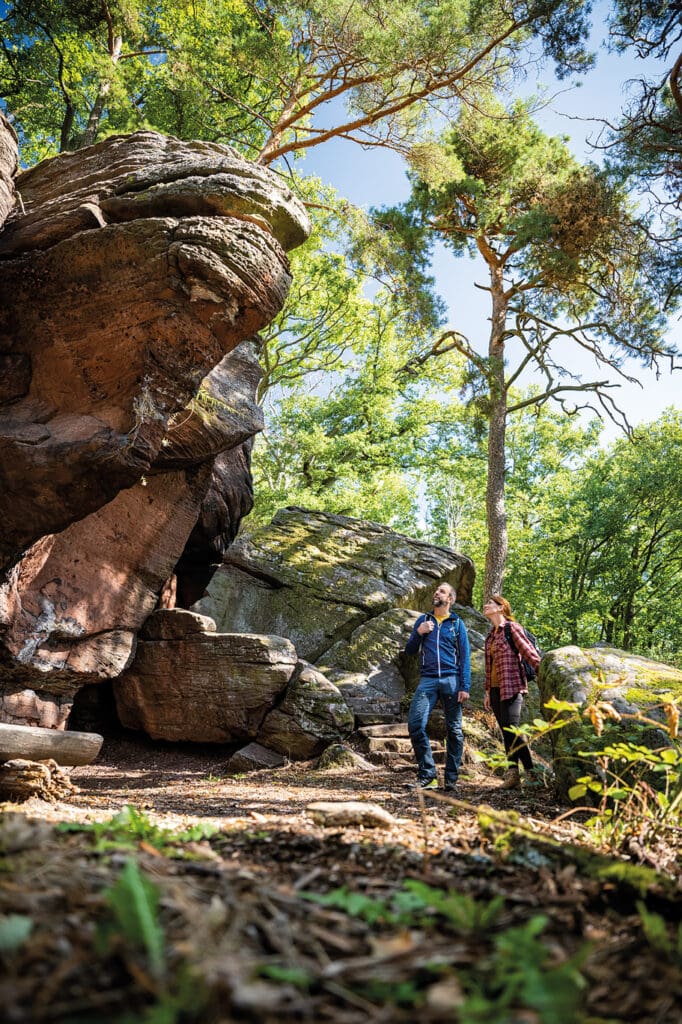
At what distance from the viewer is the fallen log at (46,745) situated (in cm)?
511

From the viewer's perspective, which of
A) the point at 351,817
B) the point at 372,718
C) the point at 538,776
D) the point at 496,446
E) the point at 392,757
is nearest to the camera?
the point at 351,817

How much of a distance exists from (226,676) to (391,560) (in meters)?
5.28

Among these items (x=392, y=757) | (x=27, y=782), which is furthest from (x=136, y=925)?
(x=392, y=757)

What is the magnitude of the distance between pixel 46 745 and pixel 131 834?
11.7ft

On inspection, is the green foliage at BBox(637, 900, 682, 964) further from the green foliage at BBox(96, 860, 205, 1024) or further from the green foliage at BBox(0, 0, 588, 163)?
the green foliage at BBox(0, 0, 588, 163)

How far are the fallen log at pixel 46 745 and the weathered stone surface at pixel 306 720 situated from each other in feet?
10.1

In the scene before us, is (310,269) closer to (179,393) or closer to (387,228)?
(387,228)

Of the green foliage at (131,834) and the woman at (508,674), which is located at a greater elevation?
the woman at (508,674)

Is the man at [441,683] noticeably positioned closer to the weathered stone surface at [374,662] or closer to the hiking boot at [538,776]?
the hiking boot at [538,776]

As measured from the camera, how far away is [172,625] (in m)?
8.99

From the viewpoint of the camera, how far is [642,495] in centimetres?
2038

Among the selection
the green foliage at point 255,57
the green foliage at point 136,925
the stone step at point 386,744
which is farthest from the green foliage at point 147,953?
the green foliage at point 255,57

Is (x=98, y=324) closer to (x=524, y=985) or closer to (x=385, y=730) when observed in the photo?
(x=385, y=730)

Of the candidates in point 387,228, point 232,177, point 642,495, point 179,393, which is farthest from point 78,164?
point 642,495
